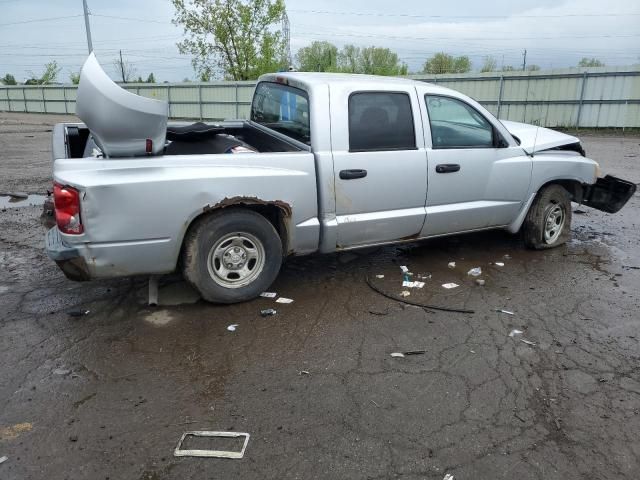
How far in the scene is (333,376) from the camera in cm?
338

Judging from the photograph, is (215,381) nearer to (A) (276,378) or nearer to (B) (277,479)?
(A) (276,378)

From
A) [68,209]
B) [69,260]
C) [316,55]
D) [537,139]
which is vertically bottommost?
[69,260]

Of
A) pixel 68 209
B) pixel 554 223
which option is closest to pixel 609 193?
pixel 554 223

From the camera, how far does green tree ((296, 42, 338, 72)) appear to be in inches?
2213

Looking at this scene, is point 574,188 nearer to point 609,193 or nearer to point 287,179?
point 609,193

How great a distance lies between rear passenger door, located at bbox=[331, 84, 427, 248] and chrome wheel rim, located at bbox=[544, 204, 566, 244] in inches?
73.8

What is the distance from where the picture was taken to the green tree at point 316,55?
56219mm

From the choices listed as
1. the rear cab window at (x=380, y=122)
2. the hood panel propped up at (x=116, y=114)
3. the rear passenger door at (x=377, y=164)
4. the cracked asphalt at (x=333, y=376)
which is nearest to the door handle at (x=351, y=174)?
the rear passenger door at (x=377, y=164)

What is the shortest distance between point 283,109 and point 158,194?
1828mm

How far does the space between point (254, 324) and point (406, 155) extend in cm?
207

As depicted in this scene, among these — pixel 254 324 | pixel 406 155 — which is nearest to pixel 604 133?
pixel 406 155

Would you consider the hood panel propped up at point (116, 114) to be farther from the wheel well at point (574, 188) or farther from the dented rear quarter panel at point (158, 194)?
the wheel well at point (574, 188)

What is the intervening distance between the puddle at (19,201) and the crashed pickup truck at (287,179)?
3430 millimetres

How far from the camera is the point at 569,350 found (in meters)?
3.74
